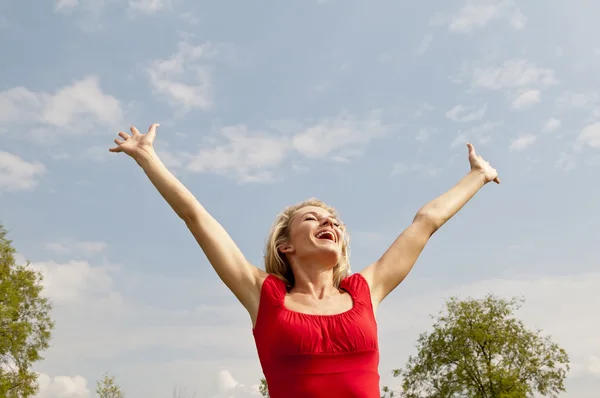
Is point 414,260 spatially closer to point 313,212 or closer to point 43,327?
point 313,212

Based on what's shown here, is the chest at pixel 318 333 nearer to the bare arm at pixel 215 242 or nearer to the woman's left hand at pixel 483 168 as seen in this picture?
the bare arm at pixel 215 242

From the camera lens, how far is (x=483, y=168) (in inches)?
204

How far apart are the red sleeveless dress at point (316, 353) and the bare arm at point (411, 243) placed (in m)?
0.51

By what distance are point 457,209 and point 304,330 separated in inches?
69.9

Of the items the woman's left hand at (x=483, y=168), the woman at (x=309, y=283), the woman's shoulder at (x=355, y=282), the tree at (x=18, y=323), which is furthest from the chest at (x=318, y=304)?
the tree at (x=18, y=323)

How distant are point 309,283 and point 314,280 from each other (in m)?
0.04

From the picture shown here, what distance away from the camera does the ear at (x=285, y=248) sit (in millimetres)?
4406

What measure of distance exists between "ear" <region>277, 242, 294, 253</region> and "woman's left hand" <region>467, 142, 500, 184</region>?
5.91ft

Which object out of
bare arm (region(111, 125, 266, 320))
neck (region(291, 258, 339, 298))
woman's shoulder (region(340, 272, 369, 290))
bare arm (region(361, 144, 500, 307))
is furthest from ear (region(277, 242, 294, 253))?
bare arm (region(361, 144, 500, 307))

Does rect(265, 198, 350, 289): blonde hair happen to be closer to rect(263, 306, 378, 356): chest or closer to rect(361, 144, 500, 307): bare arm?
rect(361, 144, 500, 307): bare arm

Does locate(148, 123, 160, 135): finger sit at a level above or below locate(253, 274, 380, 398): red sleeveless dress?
above

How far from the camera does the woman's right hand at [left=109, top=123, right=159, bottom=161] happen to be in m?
4.36

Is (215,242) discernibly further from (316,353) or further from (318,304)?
(316,353)

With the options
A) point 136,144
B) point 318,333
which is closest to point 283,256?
point 318,333
